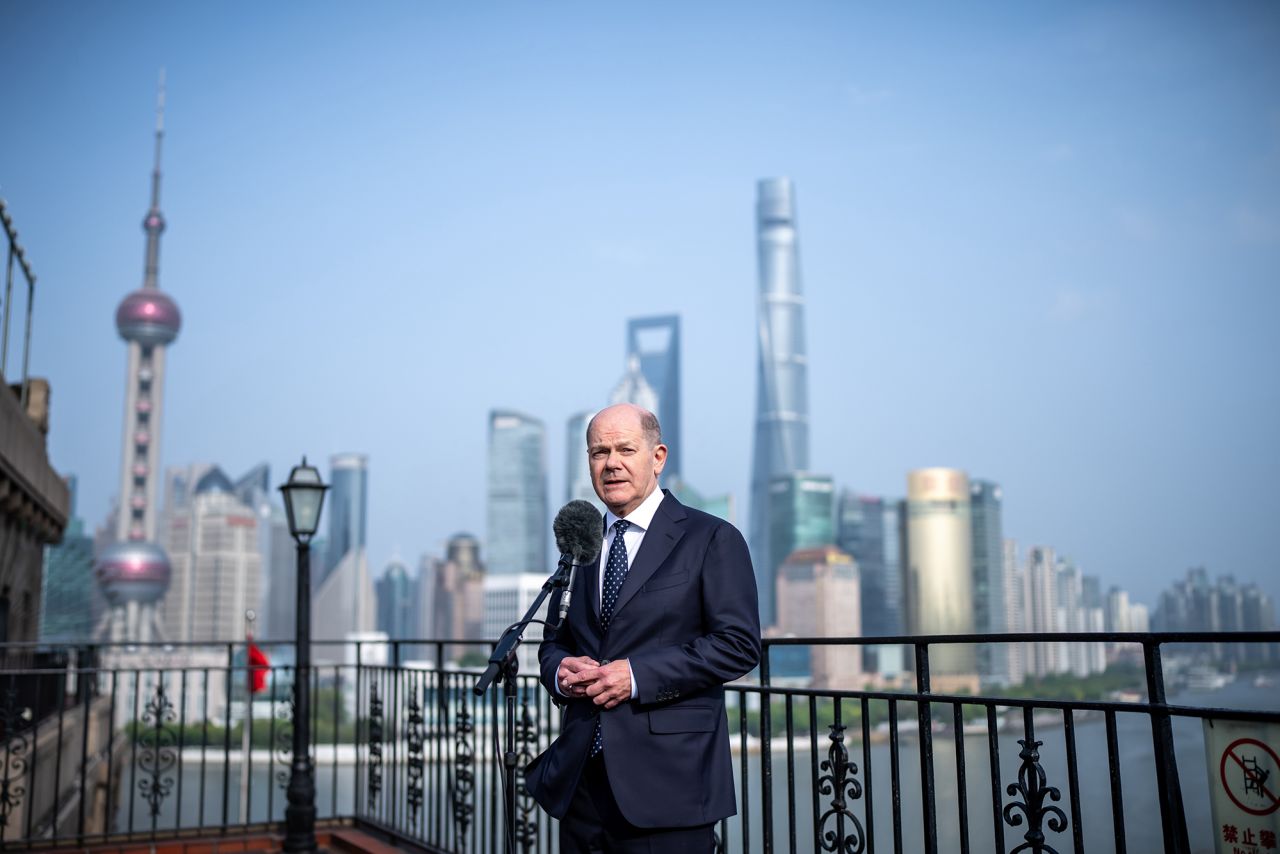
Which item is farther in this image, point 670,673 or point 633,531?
point 633,531

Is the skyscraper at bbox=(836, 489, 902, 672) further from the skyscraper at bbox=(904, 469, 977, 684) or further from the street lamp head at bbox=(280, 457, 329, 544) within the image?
the street lamp head at bbox=(280, 457, 329, 544)

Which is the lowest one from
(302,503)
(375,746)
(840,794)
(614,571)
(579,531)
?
(375,746)

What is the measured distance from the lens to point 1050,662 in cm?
12900

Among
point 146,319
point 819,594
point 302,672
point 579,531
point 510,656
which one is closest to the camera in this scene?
point 579,531

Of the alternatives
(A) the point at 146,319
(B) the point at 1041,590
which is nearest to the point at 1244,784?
(A) the point at 146,319

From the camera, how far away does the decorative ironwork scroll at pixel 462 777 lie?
553 cm

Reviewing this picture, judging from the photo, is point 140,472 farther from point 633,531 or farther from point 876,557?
point 876,557

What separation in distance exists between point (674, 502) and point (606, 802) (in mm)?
797

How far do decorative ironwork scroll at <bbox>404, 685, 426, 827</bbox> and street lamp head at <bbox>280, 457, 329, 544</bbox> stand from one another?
6.40 ft

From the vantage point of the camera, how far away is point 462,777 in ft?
18.5

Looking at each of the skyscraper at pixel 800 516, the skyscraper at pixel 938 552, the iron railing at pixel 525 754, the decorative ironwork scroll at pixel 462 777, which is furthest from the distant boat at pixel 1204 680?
the decorative ironwork scroll at pixel 462 777

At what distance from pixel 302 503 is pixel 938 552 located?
15663 centimetres

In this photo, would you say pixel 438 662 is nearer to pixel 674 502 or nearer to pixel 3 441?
pixel 674 502

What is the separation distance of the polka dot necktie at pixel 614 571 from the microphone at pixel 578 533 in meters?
0.05
